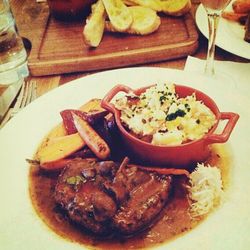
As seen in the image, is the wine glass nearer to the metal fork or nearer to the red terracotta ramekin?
the red terracotta ramekin

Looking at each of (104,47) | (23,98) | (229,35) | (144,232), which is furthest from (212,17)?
(144,232)

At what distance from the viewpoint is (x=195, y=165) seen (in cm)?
140

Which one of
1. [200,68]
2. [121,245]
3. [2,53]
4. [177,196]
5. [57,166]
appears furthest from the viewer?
[2,53]

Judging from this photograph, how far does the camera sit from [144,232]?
3.96 feet

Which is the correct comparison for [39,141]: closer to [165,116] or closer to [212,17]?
[165,116]

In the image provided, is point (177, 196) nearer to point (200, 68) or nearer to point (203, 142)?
point (203, 142)

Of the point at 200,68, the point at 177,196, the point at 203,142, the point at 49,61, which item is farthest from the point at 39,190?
the point at 200,68

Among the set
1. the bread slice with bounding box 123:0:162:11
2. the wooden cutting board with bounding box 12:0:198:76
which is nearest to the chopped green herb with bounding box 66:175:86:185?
the wooden cutting board with bounding box 12:0:198:76

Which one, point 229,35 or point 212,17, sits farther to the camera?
point 229,35

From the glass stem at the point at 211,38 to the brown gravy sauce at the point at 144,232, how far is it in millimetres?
617

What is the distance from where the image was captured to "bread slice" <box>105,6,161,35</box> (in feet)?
7.25

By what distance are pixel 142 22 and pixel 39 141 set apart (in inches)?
40.6

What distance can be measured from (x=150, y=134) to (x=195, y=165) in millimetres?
208

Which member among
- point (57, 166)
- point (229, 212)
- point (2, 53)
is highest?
point (229, 212)
